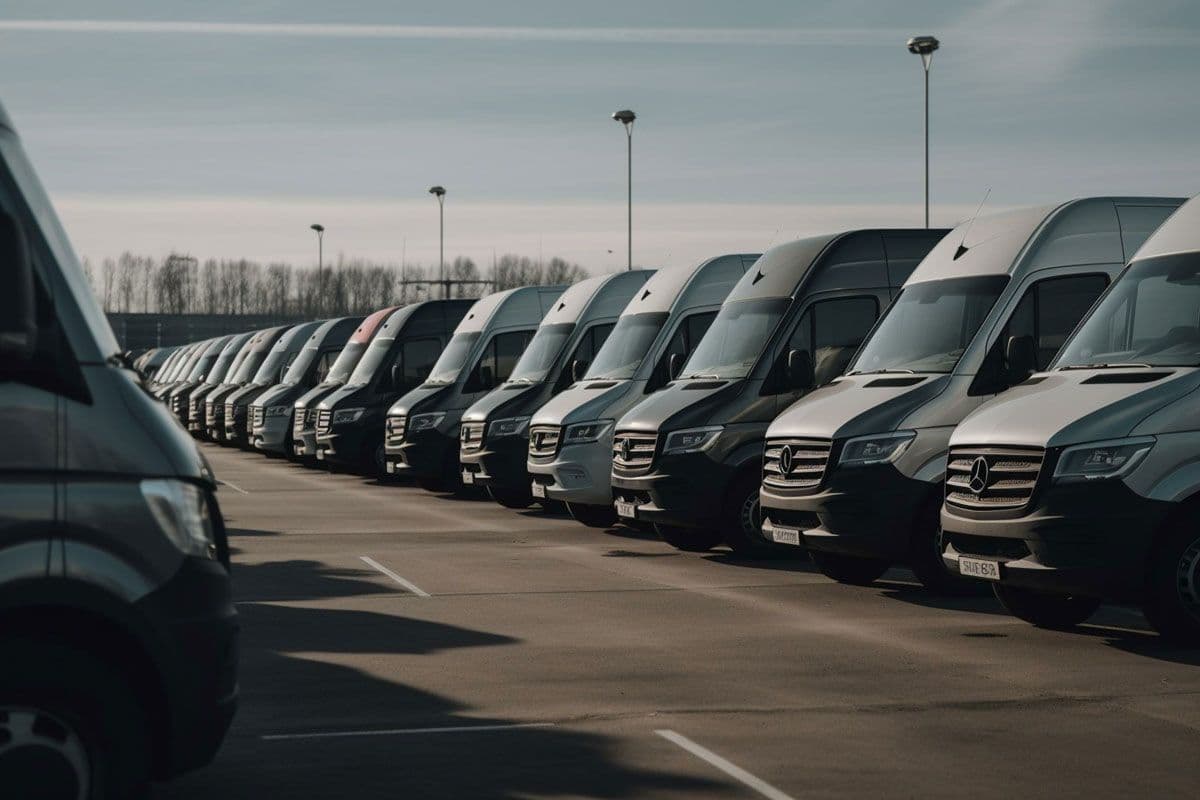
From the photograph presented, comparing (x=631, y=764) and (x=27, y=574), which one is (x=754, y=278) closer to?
A: (x=631, y=764)

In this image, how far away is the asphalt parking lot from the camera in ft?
24.1

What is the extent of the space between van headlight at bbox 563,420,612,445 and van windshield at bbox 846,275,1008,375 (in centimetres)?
495

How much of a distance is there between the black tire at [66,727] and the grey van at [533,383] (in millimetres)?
16945

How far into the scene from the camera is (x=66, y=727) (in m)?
5.56

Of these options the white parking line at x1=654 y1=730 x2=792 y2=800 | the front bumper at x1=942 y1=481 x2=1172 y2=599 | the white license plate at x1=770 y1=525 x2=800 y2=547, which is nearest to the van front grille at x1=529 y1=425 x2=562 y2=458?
the white license plate at x1=770 y1=525 x2=800 y2=547

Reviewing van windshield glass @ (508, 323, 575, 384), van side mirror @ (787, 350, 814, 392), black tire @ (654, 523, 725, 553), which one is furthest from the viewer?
van windshield glass @ (508, 323, 575, 384)

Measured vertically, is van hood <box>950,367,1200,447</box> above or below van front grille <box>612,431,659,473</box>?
above

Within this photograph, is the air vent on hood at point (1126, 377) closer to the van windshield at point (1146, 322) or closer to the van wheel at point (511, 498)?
the van windshield at point (1146, 322)

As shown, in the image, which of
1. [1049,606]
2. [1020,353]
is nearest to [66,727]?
[1049,606]

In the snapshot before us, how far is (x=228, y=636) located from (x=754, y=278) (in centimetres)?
1220

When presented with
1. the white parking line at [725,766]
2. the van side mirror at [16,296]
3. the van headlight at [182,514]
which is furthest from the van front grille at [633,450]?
the van side mirror at [16,296]

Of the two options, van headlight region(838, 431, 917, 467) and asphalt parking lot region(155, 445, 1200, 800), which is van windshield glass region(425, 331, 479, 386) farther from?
van headlight region(838, 431, 917, 467)

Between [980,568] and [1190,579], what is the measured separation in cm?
120

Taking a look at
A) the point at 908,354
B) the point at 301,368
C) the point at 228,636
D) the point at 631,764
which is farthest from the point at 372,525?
the point at 301,368
